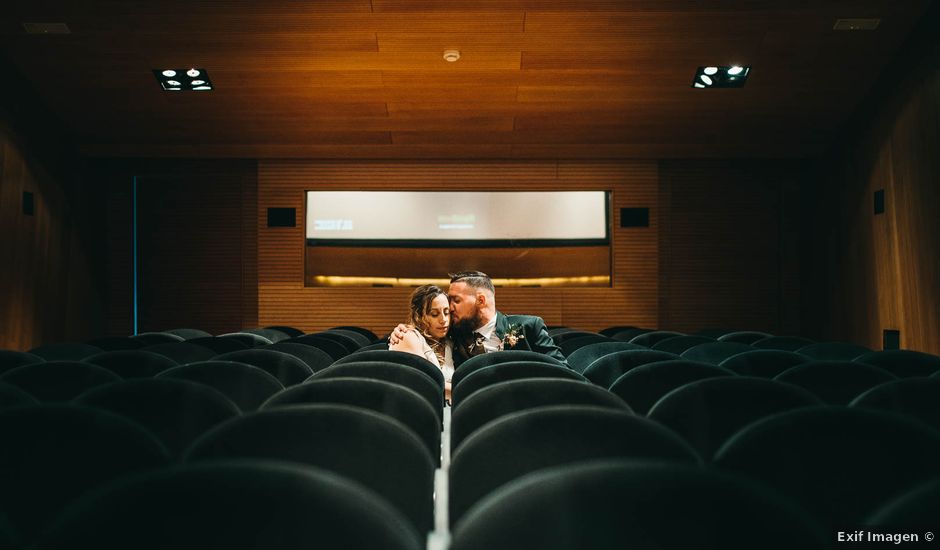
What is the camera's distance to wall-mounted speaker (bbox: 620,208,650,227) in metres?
12.0

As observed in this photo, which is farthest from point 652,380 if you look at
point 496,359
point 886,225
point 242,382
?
point 886,225

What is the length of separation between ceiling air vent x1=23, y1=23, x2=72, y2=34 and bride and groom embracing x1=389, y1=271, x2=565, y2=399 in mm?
6381

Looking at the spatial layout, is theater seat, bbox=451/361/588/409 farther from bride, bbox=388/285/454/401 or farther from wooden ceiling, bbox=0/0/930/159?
wooden ceiling, bbox=0/0/930/159

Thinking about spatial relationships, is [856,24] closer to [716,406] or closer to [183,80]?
[716,406]

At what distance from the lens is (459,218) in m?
12.6

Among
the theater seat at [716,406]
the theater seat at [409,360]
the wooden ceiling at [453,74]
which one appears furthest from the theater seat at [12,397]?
the wooden ceiling at [453,74]

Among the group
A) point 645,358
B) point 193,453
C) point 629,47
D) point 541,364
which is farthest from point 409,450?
point 629,47

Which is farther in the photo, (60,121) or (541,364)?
(60,121)

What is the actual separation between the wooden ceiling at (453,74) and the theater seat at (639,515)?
25.5ft

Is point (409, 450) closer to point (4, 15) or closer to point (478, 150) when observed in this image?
point (4, 15)

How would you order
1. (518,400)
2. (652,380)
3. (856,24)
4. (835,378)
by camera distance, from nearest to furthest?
(518,400) < (652,380) < (835,378) < (856,24)

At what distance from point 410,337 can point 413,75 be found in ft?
18.5

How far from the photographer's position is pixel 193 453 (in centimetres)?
193

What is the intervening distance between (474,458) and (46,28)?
→ 9305mm
